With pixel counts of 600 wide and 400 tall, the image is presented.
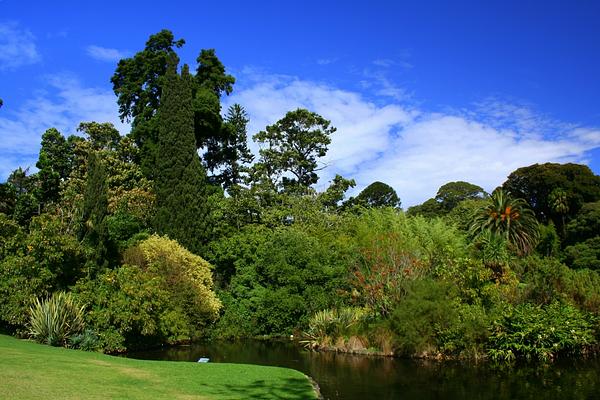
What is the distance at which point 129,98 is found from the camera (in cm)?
3731

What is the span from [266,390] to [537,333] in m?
10.9

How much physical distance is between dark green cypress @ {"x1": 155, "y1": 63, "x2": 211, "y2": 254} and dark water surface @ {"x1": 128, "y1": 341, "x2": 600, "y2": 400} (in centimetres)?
883

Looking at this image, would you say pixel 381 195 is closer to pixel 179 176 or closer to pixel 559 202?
pixel 559 202

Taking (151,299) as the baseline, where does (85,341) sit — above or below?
below

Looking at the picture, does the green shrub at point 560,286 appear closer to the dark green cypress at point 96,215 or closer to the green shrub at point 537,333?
the green shrub at point 537,333

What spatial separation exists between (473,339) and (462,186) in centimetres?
4994

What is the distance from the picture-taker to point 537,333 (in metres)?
17.1

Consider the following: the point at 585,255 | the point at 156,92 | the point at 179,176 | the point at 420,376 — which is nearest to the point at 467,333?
the point at 420,376

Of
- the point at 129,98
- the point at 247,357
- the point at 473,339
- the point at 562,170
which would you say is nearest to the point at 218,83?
the point at 129,98

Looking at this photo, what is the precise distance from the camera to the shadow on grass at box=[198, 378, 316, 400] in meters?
9.94

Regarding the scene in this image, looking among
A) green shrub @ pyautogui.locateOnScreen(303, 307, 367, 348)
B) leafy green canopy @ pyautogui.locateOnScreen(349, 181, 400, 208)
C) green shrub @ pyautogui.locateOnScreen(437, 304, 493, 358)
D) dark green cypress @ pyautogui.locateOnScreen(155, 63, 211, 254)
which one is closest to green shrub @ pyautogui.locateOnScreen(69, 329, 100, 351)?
green shrub @ pyautogui.locateOnScreen(303, 307, 367, 348)

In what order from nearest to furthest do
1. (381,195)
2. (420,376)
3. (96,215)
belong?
1. (420,376)
2. (96,215)
3. (381,195)

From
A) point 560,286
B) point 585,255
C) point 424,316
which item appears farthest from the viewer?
point 585,255

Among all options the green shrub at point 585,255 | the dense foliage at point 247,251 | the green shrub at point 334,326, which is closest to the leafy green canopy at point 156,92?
the dense foliage at point 247,251
